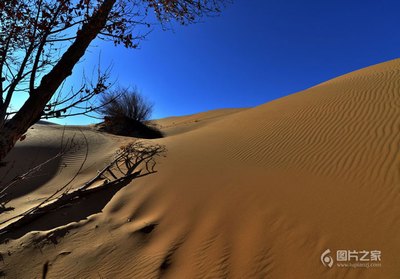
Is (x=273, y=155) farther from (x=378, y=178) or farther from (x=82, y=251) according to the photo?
(x=82, y=251)

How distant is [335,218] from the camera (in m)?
3.64

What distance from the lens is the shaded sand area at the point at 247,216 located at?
10.6 ft

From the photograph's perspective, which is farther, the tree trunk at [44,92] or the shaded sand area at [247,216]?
the shaded sand area at [247,216]

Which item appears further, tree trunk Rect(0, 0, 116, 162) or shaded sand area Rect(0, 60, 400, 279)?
shaded sand area Rect(0, 60, 400, 279)

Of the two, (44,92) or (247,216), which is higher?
(44,92)

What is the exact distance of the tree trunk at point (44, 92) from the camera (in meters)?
2.05

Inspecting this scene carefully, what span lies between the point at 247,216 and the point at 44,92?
124 inches

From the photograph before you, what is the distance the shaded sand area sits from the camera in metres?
3.24

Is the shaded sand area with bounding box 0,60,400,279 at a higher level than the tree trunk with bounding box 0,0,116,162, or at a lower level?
lower

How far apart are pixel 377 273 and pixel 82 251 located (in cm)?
368

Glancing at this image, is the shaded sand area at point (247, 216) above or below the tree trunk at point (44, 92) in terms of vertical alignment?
below

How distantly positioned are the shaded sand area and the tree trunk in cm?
225

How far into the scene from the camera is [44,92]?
7.27 feet

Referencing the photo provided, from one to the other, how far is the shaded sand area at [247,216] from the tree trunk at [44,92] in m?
2.25
